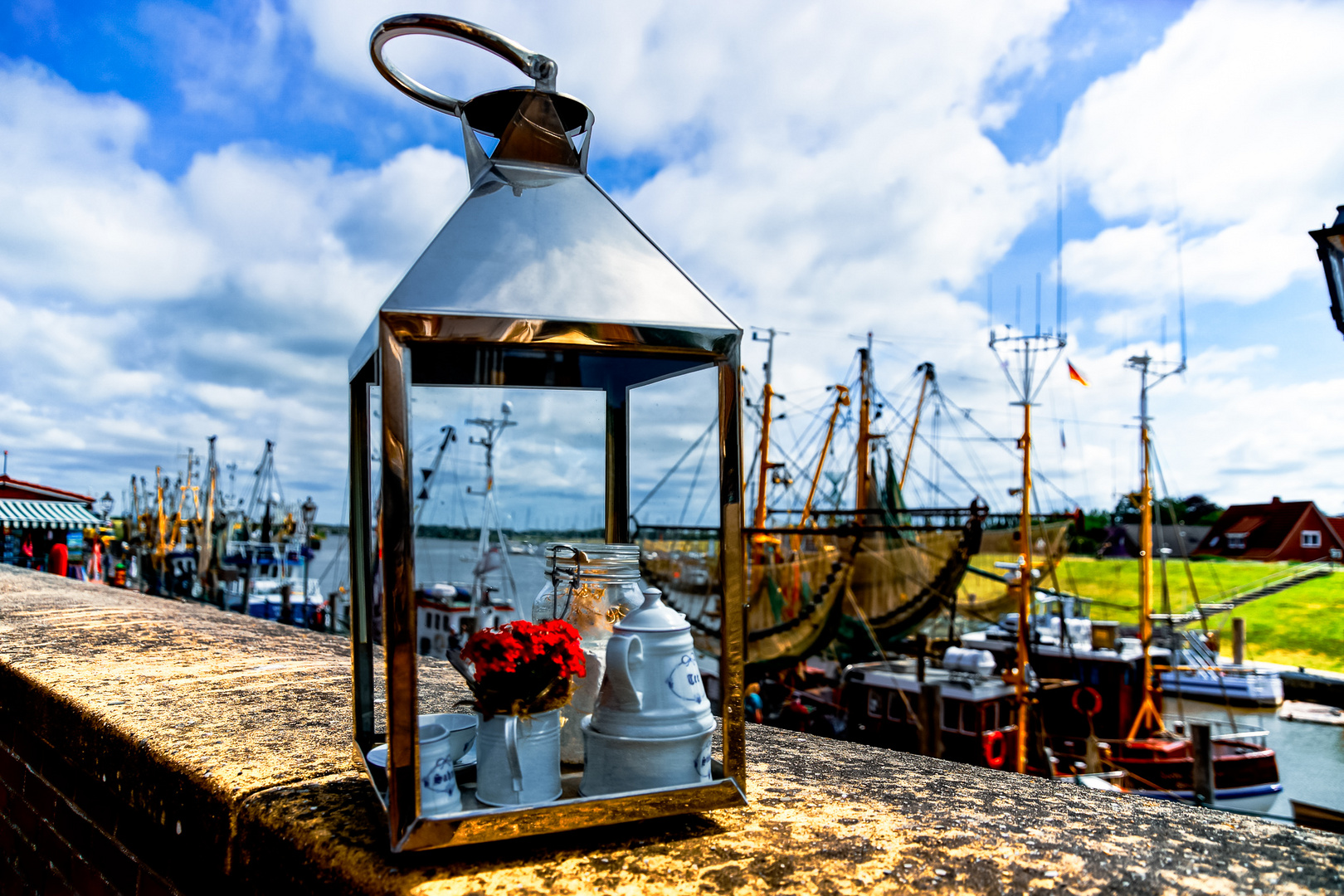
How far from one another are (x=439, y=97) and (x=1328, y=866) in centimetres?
210

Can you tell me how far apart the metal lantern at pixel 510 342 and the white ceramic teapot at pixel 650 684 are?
0.08 meters

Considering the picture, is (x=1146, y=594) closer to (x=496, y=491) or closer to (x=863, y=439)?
(x=863, y=439)

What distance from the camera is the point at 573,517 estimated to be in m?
1.71

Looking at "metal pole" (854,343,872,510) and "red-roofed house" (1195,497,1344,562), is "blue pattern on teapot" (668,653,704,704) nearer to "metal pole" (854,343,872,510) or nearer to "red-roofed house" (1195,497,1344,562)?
"metal pole" (854,343,872,510)

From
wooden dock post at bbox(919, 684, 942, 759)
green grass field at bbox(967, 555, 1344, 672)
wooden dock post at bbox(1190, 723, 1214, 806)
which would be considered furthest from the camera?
green grass field at bbox(967, 555, 1344, 672)

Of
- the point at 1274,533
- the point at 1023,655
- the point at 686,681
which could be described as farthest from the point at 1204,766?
the point at 1274,533

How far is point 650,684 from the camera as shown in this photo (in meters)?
1.38

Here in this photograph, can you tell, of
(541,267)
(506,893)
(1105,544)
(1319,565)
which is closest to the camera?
(506,893)

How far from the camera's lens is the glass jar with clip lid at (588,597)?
149 centimetres

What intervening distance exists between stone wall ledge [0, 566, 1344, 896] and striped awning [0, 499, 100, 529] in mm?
16828

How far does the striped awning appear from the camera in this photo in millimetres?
15484

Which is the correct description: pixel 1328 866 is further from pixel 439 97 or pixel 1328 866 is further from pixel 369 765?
pixel 439 97

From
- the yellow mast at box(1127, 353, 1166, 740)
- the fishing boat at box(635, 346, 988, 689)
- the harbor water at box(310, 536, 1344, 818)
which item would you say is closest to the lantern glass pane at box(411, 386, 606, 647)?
the harbor water at box(310, 536, 1344, 818)

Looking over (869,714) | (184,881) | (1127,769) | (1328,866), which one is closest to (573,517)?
(184,881)
